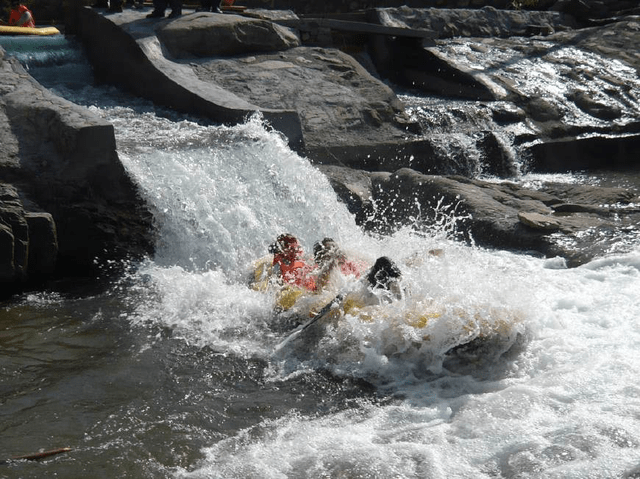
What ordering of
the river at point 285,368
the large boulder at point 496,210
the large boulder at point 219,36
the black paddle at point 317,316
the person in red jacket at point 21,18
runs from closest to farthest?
the river at point 285,368, the black paddle at point 317,316, the large boulder at point 496,210, the large boulder at point 219,36, the person in red jacket at point 21,18

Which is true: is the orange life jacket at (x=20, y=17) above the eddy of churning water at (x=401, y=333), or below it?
above

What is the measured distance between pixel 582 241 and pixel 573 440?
3.16 metres

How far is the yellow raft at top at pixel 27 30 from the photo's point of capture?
1001 cm

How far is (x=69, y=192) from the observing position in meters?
6.70

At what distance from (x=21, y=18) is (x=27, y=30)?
32.9 inches

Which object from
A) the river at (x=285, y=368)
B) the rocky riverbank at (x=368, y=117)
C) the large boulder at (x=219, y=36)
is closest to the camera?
the river at (x=285, y=368)

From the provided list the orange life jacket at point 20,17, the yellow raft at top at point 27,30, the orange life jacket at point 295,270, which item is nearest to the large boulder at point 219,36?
the yellow raft at top at point 27,30

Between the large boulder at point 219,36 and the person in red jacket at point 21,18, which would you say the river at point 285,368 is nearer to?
the large boulder at point 219,36

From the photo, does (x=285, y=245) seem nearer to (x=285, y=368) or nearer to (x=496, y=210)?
(x=285, y=368)

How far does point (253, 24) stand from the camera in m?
10.2

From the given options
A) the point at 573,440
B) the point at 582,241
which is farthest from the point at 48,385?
the point at 582,241

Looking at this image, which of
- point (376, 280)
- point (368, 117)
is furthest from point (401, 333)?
point (368, 117)

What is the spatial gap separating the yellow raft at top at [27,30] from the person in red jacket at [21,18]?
471 millimetres

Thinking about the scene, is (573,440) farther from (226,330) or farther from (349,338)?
(226,330)
